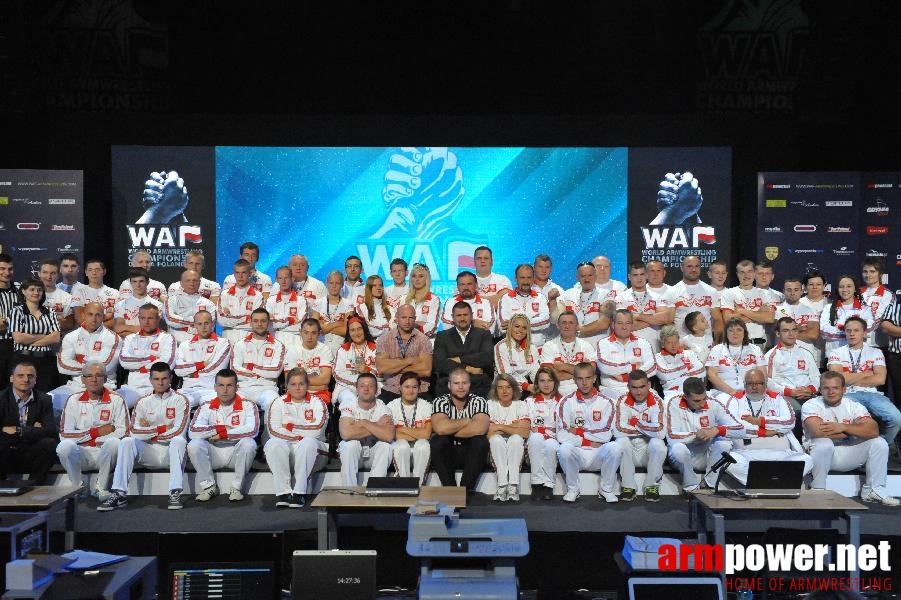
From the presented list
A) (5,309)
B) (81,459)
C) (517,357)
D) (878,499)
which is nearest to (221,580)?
(81,459)

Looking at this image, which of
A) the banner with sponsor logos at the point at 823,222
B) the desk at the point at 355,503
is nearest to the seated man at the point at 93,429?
the desk at the point at 355,503

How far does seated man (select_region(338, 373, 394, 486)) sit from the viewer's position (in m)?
7.51

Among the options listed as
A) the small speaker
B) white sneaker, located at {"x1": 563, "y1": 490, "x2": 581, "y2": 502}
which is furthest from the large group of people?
the small speaker

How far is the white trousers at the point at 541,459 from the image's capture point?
296 inches

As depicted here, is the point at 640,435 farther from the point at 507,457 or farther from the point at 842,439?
the point at 842,439

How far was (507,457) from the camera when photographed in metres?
7.50

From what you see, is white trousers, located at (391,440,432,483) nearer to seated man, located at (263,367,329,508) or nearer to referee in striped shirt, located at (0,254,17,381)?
seated man, located at (263,367,329,508)

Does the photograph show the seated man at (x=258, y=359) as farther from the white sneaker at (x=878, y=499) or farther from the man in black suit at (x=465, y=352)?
the white sneaker at (x=878, y=499)

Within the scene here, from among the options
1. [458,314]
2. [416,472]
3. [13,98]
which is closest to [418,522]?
[416,472]

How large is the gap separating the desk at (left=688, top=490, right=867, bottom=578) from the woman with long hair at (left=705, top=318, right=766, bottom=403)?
217 cm

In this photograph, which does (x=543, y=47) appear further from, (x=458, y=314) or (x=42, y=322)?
(x=42, y=322)

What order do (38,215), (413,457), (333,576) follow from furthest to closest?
(38,215), (413,457), (333,576)

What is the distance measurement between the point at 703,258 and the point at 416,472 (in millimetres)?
4711

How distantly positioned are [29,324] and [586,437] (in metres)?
5.17
